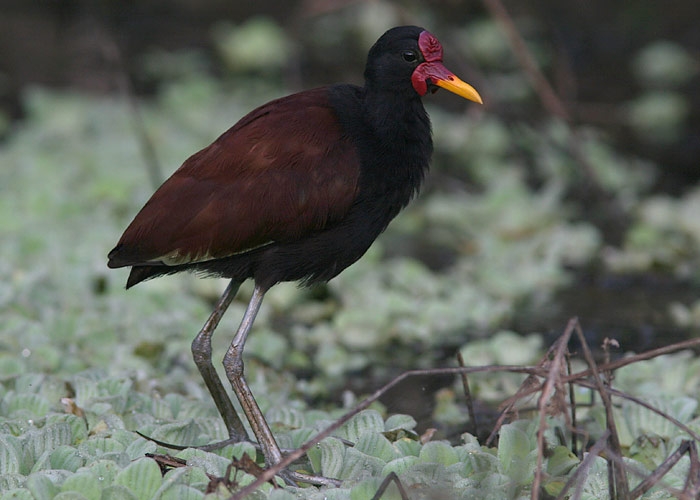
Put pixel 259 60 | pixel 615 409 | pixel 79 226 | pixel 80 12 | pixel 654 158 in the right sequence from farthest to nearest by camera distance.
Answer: pixel 80 12, pixel 259 60, pixel 654 158, pixel 79 226, pixel 615 409

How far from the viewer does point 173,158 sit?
24.3ft

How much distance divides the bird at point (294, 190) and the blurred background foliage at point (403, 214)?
2.30 ft

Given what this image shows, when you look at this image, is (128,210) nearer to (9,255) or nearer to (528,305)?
(9,255)

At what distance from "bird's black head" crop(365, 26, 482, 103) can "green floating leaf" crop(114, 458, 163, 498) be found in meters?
1.50

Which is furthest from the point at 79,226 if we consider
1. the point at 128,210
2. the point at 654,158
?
the point at 654,158

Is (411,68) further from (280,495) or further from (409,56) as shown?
(280,495)

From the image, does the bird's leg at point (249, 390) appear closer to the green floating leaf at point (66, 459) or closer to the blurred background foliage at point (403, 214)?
the blurred background foliage at point (403, 214)

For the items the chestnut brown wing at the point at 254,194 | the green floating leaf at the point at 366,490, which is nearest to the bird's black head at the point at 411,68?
the chestnut brown wing at the point at 254,194

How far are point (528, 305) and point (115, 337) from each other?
213cm

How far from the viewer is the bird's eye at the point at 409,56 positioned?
3746 mm

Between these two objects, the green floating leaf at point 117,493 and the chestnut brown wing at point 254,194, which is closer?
the green floating leaf at point 117,493

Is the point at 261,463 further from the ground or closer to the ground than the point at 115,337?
closer to the ground

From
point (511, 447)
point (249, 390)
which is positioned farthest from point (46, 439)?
point (511, 447)

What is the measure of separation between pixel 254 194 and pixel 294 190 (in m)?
0.13
